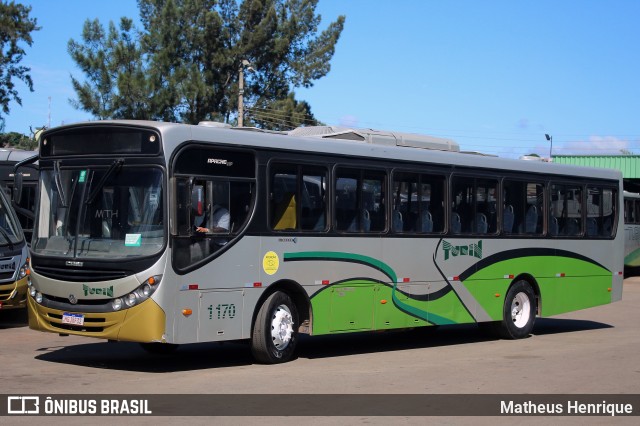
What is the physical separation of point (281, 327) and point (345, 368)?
3.47ft

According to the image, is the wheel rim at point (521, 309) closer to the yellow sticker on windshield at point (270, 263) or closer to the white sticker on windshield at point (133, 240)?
the yellow sticker on windshield at point (270, 263)

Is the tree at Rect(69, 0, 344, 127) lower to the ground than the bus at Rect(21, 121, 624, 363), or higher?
higher

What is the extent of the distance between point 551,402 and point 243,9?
34655 millimetres

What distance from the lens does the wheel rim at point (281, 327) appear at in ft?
42.5

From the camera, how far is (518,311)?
57.7 feet

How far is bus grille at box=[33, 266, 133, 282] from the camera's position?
11.6 meters

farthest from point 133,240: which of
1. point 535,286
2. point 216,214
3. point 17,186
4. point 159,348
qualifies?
point 535,286

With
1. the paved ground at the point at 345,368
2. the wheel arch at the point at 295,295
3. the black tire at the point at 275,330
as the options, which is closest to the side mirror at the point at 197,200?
the wheel arch at the point at 295,295

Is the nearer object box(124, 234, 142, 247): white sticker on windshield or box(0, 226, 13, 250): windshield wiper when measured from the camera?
box(124, 234, 142, 247): white sticker on windshield

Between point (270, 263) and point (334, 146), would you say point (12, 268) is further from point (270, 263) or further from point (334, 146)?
point (334, 146)

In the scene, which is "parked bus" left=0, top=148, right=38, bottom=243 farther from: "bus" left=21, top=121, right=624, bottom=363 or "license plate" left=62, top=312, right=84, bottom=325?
"license plate" left=62, top=312, right=84, bottom=325

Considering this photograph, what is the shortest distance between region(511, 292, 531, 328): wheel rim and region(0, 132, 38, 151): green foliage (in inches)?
624

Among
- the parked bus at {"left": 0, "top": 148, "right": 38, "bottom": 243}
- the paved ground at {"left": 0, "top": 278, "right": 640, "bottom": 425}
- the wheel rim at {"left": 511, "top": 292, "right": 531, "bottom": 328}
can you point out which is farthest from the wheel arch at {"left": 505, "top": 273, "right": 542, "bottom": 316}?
the parked bus at {"left": 0, "top": 148, "right": 38, "bottom": 243}

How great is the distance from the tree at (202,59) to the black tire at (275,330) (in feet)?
80.3
